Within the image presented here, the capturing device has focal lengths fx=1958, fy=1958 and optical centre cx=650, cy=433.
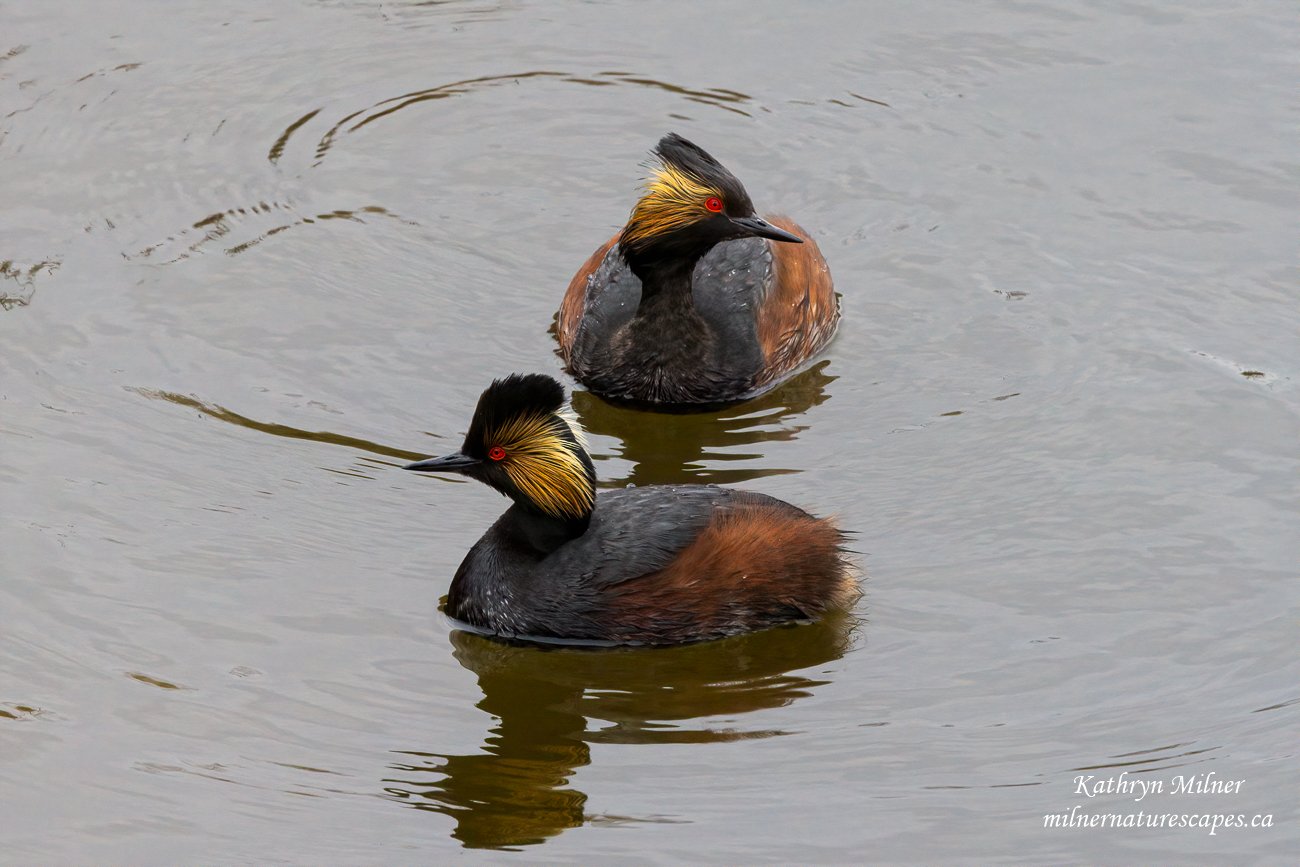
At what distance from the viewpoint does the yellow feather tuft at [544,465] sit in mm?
8641

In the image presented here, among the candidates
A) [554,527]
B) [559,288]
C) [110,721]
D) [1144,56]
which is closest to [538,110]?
[559,288]

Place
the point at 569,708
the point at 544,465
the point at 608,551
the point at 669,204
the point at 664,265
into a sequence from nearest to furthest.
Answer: the point at 569,708
the point at 544,465
the point at 608,551
the point at 669,204
the point at 664,265

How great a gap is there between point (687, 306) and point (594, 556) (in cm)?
286

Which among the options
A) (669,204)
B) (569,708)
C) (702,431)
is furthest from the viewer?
(669,204)

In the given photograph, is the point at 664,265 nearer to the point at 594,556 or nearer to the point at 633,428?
the point at 633,428

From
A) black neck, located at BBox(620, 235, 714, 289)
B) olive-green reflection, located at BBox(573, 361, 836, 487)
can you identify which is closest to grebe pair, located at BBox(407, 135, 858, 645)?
olive-green reflection, located at BBox(573, 361, 836, 487)

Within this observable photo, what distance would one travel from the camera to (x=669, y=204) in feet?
36.5

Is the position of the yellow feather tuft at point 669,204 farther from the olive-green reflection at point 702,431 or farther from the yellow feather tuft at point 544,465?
the yellow feather tuft at point 544,465

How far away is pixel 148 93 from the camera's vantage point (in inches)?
535

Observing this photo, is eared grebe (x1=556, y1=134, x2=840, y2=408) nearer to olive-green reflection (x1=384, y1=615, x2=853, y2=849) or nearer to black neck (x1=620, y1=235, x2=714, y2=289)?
black neck (x1=620, y1=235, x2=714, y2=289)

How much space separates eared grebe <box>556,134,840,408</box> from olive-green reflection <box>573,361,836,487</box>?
110 mm

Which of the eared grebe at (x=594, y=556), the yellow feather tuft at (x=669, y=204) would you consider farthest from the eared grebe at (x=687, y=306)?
the eared grebe at (x=594, y=556)

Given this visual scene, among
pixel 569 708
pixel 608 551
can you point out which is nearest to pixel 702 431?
pixel 608 551

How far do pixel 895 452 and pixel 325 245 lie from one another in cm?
400
